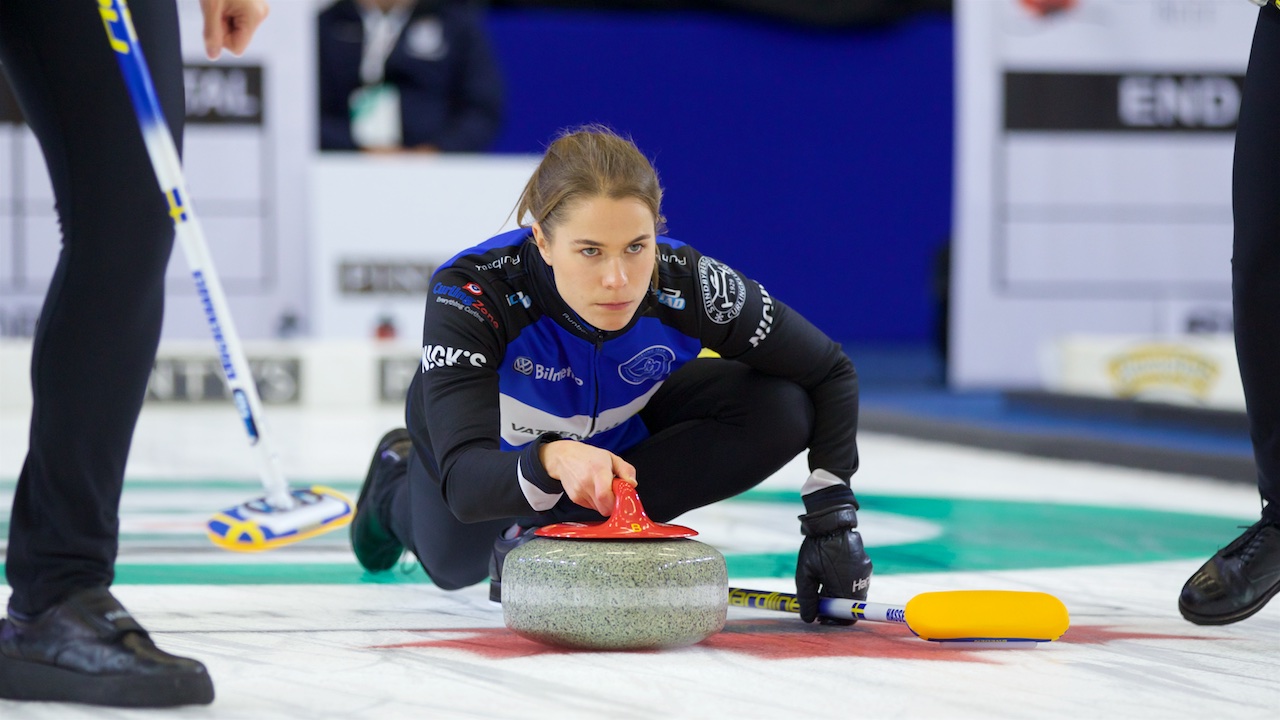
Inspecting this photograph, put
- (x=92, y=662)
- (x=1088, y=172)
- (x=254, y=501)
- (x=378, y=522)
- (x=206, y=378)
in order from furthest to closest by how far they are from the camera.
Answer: (x=1088, y=172) → (x=206, y=378) → (x=378, y=522) → (x=254, y=501) → (x=92, y=662)

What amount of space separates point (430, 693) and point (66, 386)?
47 cm

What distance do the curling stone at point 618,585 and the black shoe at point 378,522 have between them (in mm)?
746

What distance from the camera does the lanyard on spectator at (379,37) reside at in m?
6.48

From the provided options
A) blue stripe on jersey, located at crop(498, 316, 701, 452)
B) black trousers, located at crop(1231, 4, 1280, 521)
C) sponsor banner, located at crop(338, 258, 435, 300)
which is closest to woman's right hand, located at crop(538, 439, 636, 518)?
blue stripe on jersey, located at crop(498, 316, 701, 452)

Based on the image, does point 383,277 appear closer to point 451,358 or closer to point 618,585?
point 451,358

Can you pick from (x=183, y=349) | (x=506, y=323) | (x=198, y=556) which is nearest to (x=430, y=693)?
(x=506, y=323)

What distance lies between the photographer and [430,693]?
61.0 inches

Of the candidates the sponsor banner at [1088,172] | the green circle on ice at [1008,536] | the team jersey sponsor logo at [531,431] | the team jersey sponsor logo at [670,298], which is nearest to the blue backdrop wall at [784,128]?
the sponsor banner at [1088,172]

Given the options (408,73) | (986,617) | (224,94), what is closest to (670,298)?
(986,617)

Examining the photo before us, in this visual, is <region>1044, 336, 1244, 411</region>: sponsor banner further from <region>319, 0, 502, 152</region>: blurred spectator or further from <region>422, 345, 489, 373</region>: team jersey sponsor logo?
<region>422, 345, 489, 373</region>: team jersey sponsor logo

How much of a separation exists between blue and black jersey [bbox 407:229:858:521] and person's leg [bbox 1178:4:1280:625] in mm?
493

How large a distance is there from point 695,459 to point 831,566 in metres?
0.28

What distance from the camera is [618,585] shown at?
171 centimetres

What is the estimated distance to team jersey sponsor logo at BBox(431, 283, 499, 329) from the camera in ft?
6.35
